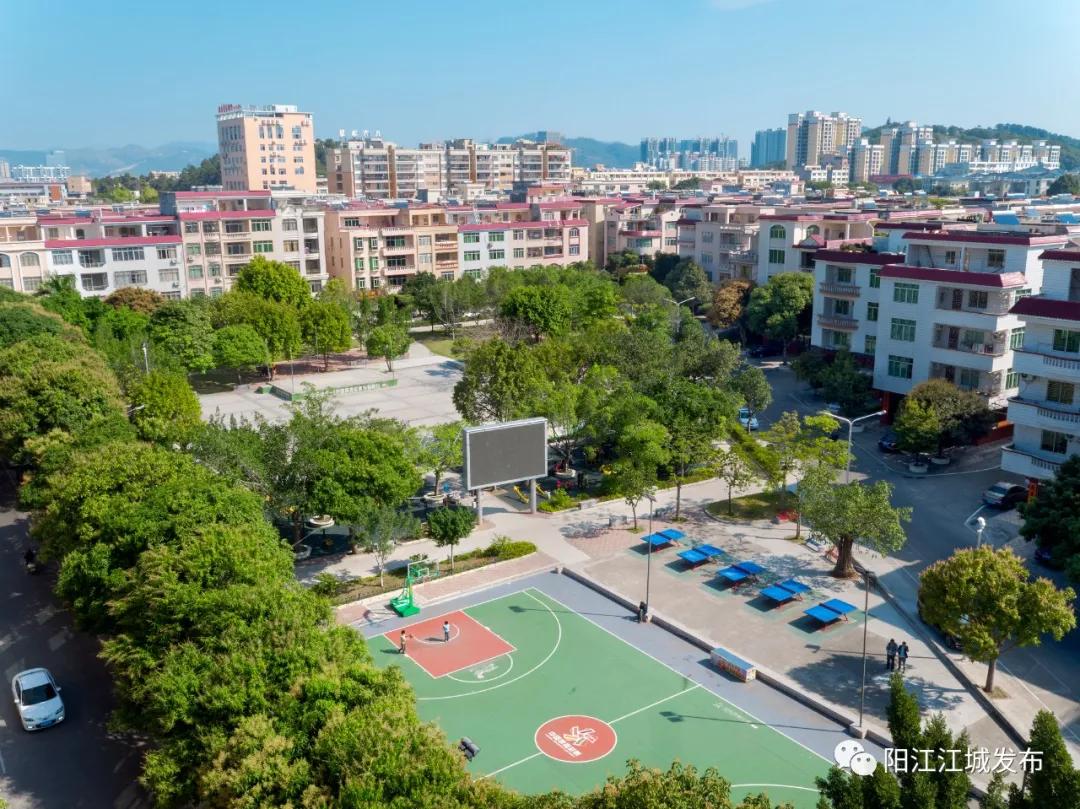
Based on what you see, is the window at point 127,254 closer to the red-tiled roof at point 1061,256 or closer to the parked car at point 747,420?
the parked car at point 747,420

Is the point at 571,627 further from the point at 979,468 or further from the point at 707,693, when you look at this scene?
the point at 979,468

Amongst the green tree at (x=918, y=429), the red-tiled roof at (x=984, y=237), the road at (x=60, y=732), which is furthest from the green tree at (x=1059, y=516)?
the road at (x=60, y=732)

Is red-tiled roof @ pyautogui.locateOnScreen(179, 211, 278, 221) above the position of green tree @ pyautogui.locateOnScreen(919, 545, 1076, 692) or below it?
above

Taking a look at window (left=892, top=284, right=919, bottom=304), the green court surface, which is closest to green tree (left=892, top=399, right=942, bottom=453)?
window (left=892, top=284, right=919, bottom=304)

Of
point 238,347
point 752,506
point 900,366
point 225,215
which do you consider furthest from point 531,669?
point 225,215

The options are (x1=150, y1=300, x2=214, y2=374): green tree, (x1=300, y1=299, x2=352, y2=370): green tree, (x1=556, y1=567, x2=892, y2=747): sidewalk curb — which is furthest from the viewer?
(x1=300, y1=299, x2=352, y2=370): green tree

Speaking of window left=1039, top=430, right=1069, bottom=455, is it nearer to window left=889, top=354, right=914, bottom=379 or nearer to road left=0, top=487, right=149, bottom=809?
window left=889, top=354, right=914, bottom=379
